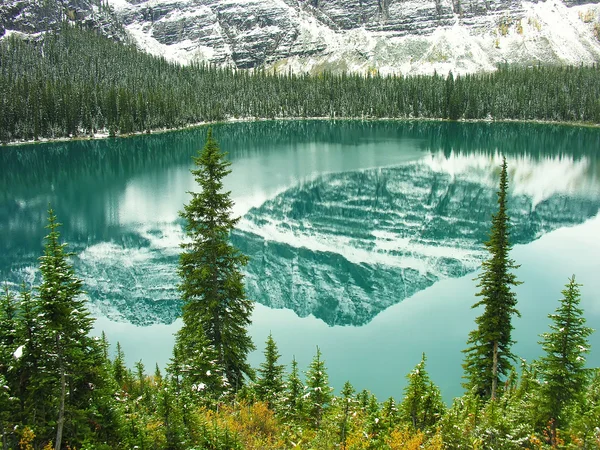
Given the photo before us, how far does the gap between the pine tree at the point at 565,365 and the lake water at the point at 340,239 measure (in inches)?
505

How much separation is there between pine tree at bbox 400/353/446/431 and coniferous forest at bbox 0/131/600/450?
45 mm

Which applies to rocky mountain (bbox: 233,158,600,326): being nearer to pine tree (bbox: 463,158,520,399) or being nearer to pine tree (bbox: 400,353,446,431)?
pine tree (bbox: 463,158,520,399)

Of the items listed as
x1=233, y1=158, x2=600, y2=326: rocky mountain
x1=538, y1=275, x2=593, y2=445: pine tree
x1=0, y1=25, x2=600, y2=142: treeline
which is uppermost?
x1=0, y1=25, x2=600, y2=142: treeline

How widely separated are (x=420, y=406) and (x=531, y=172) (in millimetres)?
85785

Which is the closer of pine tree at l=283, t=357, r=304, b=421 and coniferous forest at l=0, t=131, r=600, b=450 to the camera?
coniferous forest at l=0, t=131, r=600, b=450

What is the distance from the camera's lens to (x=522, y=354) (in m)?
33.5

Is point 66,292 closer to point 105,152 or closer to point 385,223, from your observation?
point 385,223

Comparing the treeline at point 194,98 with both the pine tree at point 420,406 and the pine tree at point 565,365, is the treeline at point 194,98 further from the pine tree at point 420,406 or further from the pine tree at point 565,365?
the pine tree at point 565,365

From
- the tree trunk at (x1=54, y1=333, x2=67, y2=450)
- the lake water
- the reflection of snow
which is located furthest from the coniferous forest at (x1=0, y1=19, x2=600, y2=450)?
the reflection of snow

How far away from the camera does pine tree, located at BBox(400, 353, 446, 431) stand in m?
18.1

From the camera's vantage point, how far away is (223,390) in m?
21.8

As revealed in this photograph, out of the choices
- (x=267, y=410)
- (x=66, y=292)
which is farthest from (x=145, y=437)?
(x=267, y=410)

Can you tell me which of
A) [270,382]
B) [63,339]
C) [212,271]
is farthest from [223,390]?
[63,339]

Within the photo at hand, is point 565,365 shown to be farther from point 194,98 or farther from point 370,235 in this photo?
point 194,98
